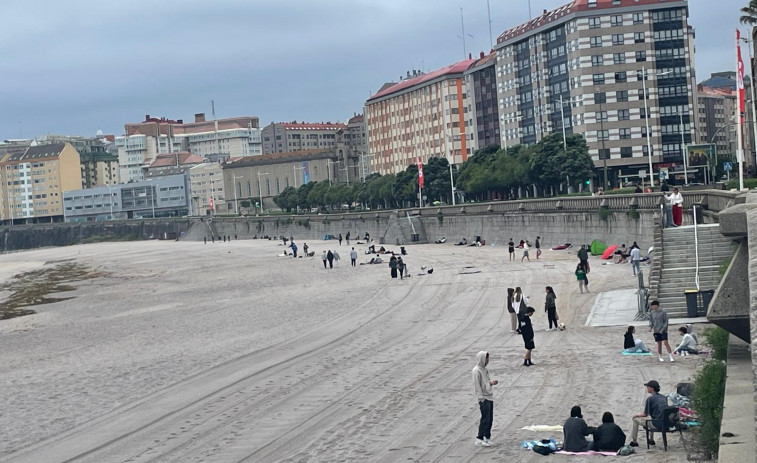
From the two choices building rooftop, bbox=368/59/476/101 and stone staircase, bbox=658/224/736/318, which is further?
building rooftop, bbox=368/59/476/101

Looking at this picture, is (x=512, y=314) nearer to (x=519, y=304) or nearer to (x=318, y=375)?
(x=519, y=304)

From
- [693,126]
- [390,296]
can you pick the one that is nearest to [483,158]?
[693,126]

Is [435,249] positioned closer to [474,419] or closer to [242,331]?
[242,331]

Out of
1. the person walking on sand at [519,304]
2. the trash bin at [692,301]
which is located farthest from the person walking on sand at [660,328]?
the trash bin at [692,301]

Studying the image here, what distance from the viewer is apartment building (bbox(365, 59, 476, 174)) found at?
490ft

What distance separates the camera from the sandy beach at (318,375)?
18375 mm

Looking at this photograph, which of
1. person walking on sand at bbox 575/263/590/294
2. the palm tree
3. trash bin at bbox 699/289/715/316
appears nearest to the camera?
trash bin at bbox 699/289/715/316

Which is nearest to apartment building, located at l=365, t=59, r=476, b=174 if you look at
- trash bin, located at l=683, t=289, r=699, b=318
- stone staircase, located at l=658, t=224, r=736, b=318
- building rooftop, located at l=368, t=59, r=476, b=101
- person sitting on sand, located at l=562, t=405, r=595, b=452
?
building rooftop, located at l=368, t=59, r=476, b=101

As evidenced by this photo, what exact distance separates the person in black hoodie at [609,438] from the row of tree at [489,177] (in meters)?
78.3

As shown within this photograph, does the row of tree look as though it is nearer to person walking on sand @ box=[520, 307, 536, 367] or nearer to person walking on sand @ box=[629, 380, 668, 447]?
person walking on sand @ box=[520, 307, 536, 367]

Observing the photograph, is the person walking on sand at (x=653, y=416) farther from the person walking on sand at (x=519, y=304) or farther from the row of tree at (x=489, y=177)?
the row of tree at (x=489, y=177)

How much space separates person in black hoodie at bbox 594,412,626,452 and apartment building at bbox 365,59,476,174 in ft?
401

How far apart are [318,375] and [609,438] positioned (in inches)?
423

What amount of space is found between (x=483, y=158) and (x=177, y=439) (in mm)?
92731
